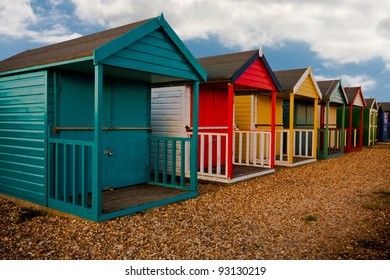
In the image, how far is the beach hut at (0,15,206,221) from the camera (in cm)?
508

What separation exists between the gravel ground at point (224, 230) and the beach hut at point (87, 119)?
40cm

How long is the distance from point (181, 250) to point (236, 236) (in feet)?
2.91

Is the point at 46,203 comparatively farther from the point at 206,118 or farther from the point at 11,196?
the point at 206,118

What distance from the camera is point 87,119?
624 cm

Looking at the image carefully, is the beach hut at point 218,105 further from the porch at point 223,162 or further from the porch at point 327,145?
the porch at point 327,145

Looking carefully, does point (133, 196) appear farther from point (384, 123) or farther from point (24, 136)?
point (384, 123)

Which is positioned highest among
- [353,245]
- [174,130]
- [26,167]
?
[174,130]

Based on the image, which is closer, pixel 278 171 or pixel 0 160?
pixel 0 160

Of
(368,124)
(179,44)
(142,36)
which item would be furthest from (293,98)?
(368,124)

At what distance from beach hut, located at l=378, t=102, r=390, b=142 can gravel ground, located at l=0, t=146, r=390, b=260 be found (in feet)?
80.1

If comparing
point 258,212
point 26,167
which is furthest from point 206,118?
point 26,167

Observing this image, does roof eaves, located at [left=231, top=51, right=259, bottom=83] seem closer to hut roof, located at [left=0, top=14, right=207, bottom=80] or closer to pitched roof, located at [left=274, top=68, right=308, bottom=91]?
hut roof, located at [left=0, top=14, right=207, bottom=80]

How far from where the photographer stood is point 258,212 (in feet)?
19.3
